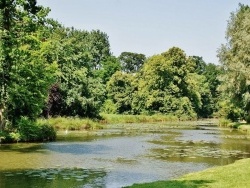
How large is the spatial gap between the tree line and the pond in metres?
4.42

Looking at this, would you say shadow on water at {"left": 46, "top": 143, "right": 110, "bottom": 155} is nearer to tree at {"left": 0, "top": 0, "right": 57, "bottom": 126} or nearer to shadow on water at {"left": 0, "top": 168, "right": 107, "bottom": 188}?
tree at {"left": 0, "top": 0, "right": 57, "bottom": 126}

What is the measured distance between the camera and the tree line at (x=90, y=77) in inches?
1053

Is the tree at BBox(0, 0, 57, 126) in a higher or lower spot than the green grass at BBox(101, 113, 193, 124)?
higher

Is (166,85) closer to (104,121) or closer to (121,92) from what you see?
(121,92)

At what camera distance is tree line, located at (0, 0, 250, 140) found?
26.7 m

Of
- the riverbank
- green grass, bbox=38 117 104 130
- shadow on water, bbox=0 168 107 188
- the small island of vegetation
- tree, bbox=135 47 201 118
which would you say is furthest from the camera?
tree, bbox=135 47 201 118

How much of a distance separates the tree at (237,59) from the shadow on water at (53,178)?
36.2 metres

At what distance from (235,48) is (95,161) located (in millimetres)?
38386

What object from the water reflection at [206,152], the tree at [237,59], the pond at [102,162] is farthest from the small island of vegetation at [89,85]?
the water reflection at [206,152]

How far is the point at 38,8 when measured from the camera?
27359 mm

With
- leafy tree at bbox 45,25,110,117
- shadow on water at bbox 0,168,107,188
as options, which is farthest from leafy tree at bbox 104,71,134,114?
shadow on water at bbox 0,168,107,188

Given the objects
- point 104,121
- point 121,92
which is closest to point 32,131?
point 104,121

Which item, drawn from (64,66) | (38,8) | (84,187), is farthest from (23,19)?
(64,66)

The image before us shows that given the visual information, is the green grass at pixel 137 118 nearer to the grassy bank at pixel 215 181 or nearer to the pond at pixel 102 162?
the pond at pixel 102 162
